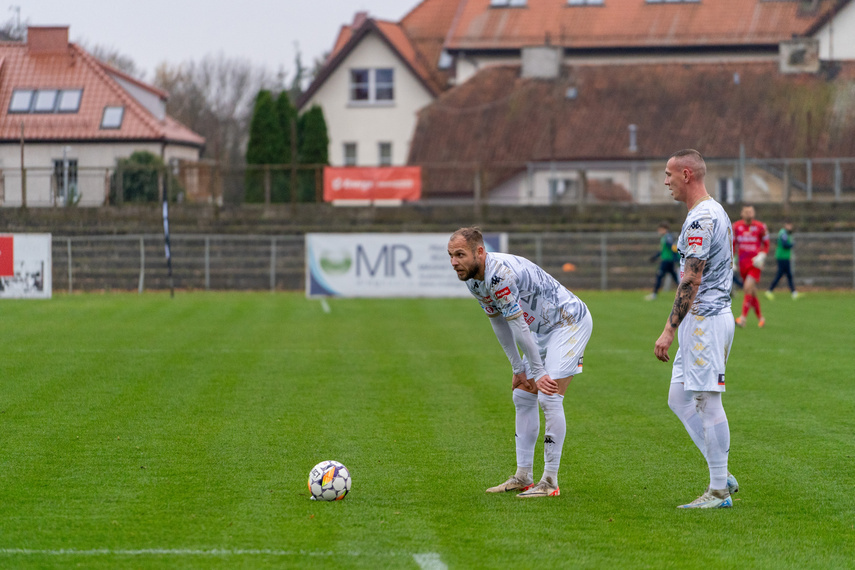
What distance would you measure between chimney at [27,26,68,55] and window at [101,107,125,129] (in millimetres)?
2930

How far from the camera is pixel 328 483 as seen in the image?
7.02 m

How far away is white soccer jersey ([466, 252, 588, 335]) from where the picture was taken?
6.73m

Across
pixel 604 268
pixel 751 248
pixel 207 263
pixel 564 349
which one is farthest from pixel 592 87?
pixel 564 349

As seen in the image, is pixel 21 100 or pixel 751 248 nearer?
pixel 751 248

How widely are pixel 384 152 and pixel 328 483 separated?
47.2 metres

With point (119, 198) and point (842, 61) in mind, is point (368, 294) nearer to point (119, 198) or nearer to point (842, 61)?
point (119, 198)

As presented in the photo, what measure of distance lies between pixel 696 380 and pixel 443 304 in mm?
20561

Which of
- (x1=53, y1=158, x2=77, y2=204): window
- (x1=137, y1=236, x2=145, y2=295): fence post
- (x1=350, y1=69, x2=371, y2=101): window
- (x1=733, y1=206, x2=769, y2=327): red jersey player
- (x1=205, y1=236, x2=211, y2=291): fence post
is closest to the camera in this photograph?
(x1=733, y1=206, x2=769, y2=327): red jersey player

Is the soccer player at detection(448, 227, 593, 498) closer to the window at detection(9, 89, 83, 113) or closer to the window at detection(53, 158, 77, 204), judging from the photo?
the window at detection(53, 158, 77, 204)

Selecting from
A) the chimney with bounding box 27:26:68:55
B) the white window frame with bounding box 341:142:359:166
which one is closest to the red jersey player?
the chimney with bounding box 27:26:68:55

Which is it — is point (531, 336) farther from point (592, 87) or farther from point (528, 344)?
point (592, 87)

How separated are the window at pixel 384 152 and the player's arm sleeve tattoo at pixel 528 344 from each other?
46.7 metres

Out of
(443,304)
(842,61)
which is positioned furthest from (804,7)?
(443,304)

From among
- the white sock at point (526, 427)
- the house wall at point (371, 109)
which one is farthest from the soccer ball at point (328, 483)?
the house wall at point (371, 109)
